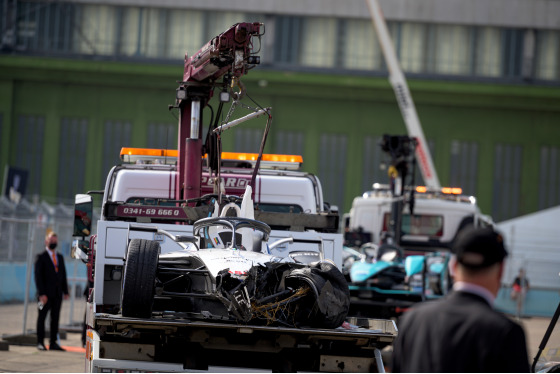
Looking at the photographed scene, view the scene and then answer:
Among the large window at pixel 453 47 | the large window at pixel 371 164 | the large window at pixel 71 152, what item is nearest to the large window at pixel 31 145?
the large window at pixel 71 152

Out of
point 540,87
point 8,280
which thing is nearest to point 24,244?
point 8,280

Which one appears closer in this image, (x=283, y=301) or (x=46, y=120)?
(x=283, y=301)

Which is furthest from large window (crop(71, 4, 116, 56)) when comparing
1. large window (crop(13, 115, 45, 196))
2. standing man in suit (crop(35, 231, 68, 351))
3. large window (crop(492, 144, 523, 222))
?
standing man in suit (crop(35, 231, 68, 351))

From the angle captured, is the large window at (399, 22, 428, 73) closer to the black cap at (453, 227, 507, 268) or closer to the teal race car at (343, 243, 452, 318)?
the teal race car at (343, 243, 452, 318)

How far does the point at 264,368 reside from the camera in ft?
31.8

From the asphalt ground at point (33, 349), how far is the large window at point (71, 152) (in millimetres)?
22944

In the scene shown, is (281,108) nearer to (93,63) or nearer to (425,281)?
(93,63)

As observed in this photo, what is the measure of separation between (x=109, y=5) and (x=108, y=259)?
129ft

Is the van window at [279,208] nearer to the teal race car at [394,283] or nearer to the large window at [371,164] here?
the teal race car at [394,283]

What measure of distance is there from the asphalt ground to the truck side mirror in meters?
1.81

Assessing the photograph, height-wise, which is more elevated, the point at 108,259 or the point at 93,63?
the point at 93,63

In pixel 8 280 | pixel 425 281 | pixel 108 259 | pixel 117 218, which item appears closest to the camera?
pixel 108 259

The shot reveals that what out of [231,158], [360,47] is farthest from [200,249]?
[360,47]

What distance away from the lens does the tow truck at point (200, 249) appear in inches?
369
